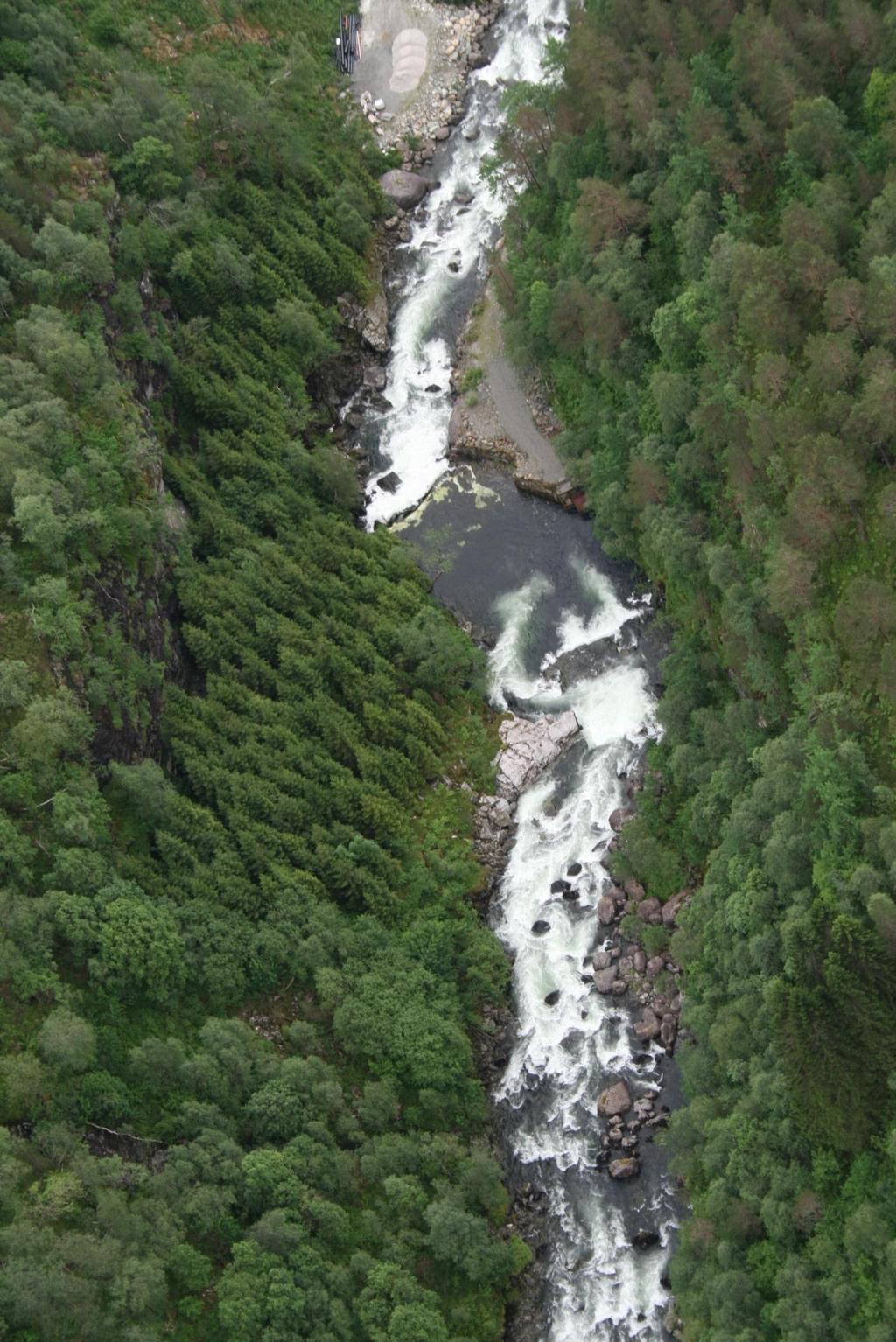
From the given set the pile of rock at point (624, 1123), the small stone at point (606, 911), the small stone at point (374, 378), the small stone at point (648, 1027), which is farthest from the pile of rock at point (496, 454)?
the pile of rock at point (624, 1123)

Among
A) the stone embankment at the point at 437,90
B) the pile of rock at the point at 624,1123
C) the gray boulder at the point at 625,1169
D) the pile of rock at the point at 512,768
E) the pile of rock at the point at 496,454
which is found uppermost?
the stone embankment at the point at 437,90

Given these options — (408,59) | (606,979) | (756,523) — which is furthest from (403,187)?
(606,979)

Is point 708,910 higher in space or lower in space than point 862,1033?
higher

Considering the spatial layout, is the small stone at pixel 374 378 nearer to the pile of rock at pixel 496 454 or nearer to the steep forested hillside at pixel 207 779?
the steep forested hillside at pixel 207 779

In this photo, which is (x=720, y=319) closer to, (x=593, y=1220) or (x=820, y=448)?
(x=820, y=448)

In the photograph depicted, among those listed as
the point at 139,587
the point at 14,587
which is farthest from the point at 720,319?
the point at 14,587

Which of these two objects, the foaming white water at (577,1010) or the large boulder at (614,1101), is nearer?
the foaming white water at (577,1010)

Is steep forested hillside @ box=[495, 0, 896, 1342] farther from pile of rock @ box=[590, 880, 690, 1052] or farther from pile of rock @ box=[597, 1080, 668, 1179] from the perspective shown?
pile of rock @ box=[597, 1080, 668, 1179]
